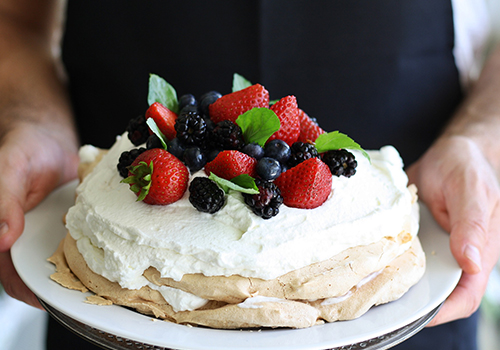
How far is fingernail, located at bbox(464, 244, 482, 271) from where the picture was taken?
156 cm

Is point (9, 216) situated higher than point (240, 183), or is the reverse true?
point (240, 183)

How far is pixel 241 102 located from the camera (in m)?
1.59

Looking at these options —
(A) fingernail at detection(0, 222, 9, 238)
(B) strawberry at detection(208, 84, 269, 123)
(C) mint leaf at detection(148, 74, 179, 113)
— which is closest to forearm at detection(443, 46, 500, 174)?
(B) strawberry at detection(208, 84, 269, 123)

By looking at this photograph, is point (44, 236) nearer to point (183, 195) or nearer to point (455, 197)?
point (183, 195)

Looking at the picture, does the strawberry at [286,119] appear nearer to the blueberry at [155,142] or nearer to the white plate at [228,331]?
the blueberry at [155,142]

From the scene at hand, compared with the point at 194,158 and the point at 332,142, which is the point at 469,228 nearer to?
the point at 332,142

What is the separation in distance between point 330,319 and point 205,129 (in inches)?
28.4

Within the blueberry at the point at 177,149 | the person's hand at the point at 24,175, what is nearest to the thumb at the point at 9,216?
the person's hand at the point at 24,175

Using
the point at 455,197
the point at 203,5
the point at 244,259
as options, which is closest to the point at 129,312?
the point at 244,259

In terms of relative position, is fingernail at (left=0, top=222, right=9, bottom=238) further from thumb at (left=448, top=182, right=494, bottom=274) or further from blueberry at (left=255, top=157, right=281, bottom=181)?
thumb at (left=448, top=182, right=494, bottom=274)

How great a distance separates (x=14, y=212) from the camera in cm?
171

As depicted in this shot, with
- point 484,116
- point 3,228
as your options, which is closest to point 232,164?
point 3,228

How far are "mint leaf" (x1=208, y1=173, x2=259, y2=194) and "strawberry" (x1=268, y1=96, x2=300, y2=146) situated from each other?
0.26m

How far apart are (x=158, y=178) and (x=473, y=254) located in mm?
1107
